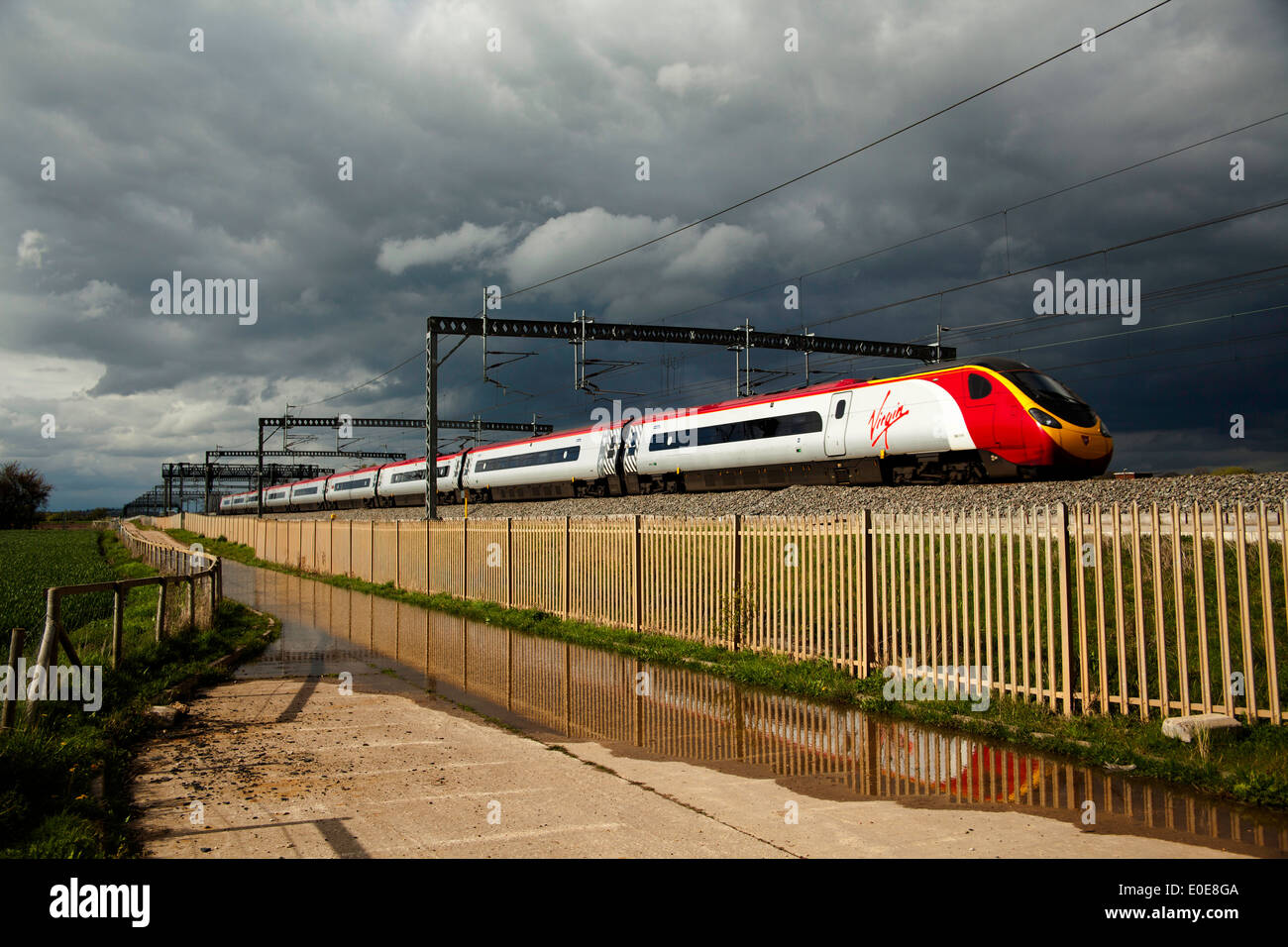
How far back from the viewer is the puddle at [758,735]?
505cm

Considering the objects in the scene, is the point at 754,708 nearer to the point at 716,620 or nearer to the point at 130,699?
the point at 716,620

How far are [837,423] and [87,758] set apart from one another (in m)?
17.8

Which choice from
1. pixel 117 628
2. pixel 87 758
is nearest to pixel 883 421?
pixel 117 628

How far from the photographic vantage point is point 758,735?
708 centimetres

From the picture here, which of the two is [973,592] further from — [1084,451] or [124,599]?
[124,599]

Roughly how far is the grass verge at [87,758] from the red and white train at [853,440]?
1475 centimetres

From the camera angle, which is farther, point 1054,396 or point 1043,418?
point 1054,396

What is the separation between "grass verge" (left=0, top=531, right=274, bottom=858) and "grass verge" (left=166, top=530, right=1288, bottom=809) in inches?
215

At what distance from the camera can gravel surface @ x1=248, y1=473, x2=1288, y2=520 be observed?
13.3 metres

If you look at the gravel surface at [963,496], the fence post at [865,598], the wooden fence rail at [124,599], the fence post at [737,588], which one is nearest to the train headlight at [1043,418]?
the gravel surface at [963,496]

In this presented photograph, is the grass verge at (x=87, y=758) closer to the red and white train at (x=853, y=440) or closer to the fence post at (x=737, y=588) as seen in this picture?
the fence post at (x=737, y=588)
